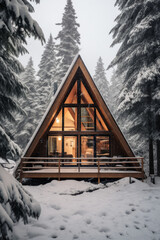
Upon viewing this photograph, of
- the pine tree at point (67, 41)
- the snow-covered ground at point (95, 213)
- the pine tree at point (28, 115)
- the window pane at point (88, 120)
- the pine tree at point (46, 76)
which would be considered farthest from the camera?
the pine tree at point (46, 76)

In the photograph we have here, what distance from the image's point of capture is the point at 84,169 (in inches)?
437

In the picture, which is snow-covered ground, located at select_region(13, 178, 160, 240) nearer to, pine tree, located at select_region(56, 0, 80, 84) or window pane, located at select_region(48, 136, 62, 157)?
window pane, located at select_region(48, 136, 62, 157)

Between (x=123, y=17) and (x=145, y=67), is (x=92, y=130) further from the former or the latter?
(x=123, y=17)

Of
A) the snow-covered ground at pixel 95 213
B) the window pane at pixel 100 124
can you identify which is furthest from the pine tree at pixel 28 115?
the snow-covered ground at pixel 95 213

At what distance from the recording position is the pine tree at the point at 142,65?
9.91 metres

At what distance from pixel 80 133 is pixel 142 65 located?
631cm

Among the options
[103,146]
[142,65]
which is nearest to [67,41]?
[142,65]

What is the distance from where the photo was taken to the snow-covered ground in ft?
15.3

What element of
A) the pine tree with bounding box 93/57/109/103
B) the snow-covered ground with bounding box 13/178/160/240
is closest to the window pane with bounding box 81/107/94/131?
the snow-covered ground with bounding box 13/178/160/240

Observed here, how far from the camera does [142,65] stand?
10609mm

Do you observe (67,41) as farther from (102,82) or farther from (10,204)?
(10,204)

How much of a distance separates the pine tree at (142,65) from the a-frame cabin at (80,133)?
1.55 metres

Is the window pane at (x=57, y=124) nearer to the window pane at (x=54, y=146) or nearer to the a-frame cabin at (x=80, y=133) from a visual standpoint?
the a-frame cabin at (x=80, y=133)

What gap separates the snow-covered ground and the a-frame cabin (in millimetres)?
2086
